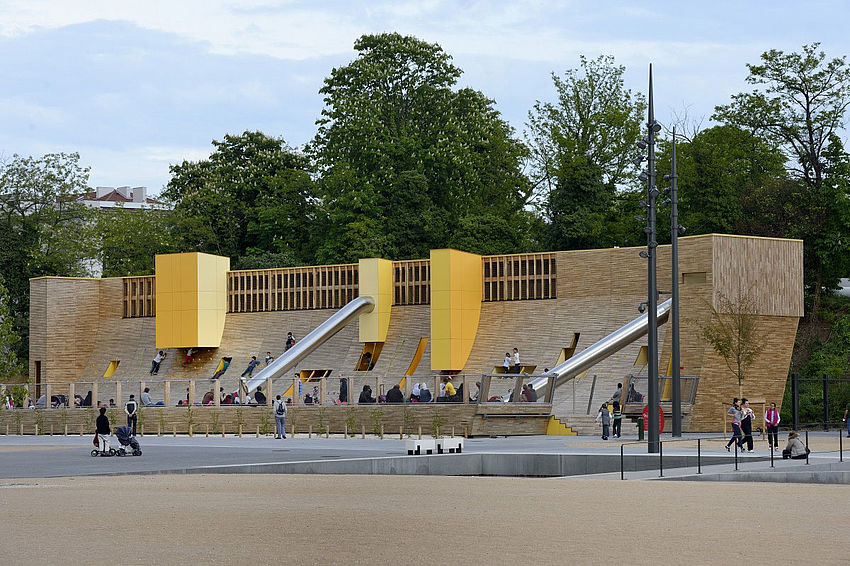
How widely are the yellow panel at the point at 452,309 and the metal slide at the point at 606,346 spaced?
23.7 ft

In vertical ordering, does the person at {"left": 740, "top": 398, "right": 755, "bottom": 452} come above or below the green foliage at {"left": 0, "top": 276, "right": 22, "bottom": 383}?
below

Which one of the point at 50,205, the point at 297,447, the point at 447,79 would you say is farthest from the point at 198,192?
the point at 297,447

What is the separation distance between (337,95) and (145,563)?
5668 centimetres

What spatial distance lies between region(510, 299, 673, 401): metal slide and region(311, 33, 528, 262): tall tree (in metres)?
19.8

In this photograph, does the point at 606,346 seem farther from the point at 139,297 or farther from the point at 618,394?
the point at 139,297

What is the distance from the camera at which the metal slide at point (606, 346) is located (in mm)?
40125

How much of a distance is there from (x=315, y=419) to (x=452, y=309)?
37.8 ft

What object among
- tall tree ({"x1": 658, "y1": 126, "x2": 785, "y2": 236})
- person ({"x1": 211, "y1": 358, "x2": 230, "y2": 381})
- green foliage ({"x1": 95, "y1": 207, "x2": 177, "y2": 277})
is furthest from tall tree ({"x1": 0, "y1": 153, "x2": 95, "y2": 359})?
tall tree ({"x1": 658, "y1": 126, "x2": 785, "y2": 236})

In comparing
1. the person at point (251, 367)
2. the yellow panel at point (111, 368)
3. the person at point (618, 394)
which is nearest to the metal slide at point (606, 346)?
the person at point (618, 394)

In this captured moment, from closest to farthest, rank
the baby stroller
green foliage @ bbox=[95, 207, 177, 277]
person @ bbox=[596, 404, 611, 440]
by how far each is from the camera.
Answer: the baby stroller < person @ bbox=[596, 404, 611, 440] < green foliage @ bbox=[95, 207, 177, 277]

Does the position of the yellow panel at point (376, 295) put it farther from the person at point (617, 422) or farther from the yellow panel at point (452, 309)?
the person at point (617, 422)

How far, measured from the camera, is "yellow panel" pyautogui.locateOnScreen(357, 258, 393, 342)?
51281 millimetres

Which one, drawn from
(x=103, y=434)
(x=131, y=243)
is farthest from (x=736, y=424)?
(x=131, y=243)

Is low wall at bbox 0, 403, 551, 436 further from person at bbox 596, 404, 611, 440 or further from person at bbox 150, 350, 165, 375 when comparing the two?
person at bbox 150, 350, 165, 375
